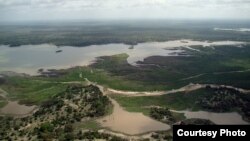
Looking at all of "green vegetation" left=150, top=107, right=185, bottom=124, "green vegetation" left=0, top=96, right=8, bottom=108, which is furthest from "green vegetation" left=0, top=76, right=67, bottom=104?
"green vegetation" left=150, top=107, right=185, bottom=124

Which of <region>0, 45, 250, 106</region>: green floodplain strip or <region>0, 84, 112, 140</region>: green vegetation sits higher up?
<region>0, 45, 250, 106</region>: green floodplain strip

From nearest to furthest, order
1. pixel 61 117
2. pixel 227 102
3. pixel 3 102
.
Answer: pixel 61 117 → pixel 227 102 → pixel 3 102

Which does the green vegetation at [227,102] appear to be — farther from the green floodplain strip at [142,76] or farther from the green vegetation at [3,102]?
the green vegetation at [3,102]

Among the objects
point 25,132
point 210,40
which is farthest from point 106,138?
point 210,40

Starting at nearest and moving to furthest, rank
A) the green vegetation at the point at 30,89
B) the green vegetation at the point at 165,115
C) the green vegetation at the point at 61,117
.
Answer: the green vegetation at the point at 61,117 < the green vegetation at the point at 165,115 < the green vegetation at the point at 30,89

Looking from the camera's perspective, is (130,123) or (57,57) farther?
(57,57)

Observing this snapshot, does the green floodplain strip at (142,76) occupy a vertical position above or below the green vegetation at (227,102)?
above

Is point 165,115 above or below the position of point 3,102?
below

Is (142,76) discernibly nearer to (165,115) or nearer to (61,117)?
(165,115)

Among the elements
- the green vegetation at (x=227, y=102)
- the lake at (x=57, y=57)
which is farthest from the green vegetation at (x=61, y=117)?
the lake at (x=57, y=57)

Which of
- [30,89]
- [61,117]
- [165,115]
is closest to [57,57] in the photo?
[30,89]

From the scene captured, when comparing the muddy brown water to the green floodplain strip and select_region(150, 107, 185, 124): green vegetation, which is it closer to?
select_region(150, 107, 185, 124): green vegetation

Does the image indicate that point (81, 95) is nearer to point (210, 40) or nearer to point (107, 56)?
point (107, 56)
